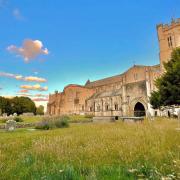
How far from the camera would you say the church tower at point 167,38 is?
44188mm

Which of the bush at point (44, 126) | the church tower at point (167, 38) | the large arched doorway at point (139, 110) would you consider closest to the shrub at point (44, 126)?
the bush at point (44, 126)

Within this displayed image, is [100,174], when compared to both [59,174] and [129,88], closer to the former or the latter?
[59,174]

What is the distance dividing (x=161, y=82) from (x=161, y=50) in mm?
27922

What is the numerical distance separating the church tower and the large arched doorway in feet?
40.1

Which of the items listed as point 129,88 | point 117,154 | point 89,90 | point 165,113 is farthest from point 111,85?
point 117,154

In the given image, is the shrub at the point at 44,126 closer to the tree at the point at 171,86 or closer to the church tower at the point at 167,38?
the tree at the point at 171,86

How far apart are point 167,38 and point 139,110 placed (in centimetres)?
2179

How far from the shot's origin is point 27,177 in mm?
3104

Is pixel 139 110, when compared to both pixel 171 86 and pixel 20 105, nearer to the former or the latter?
pixel 171 86

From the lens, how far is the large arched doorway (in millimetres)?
40306

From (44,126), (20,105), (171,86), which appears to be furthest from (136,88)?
(20,105)

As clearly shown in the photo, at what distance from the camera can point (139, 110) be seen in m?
42.0

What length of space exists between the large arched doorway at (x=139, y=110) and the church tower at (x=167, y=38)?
1224 cm

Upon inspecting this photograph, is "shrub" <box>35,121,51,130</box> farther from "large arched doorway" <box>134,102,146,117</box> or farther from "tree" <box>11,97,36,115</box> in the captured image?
"tree" <box>11,97,36,115</box>
